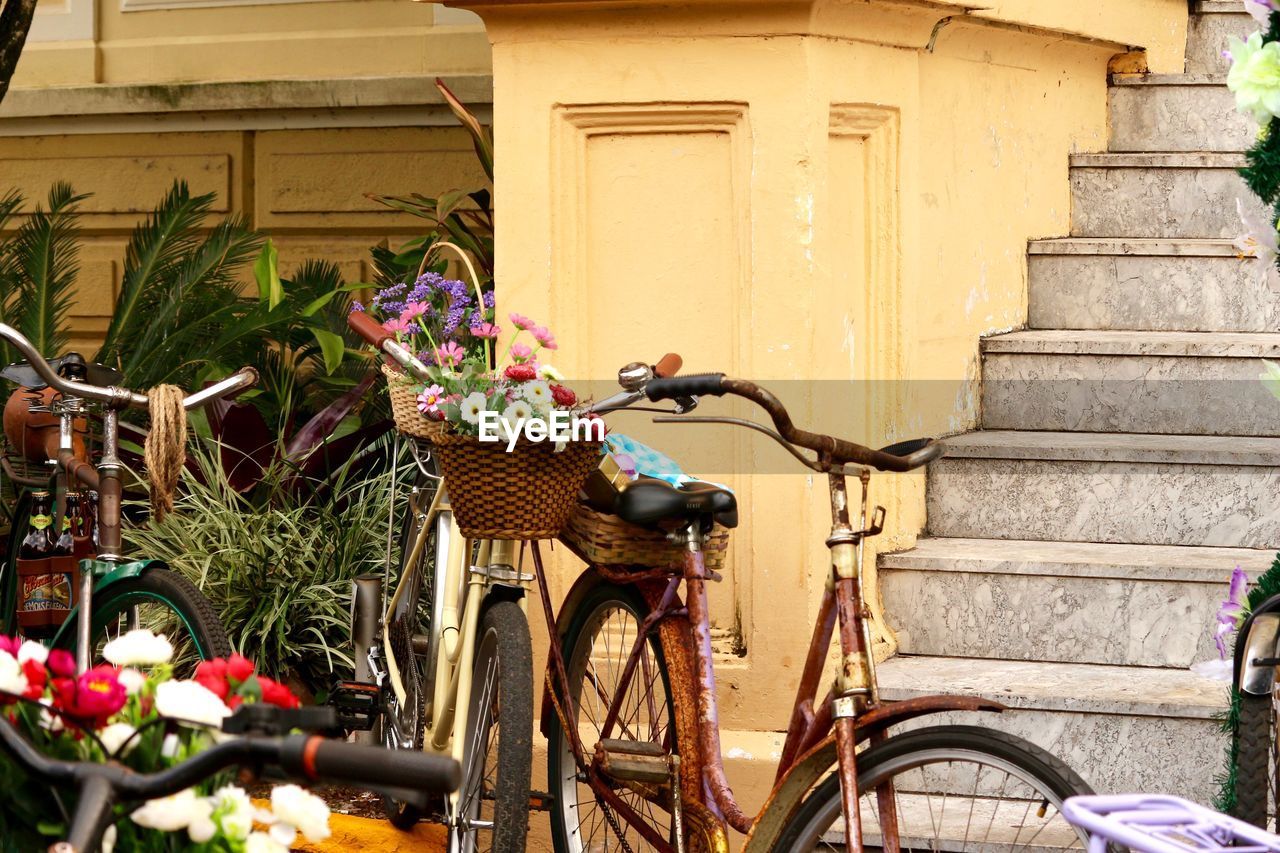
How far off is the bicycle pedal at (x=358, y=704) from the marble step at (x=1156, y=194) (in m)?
2.96

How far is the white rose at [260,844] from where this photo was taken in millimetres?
1710

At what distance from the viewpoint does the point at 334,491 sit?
16.5ft

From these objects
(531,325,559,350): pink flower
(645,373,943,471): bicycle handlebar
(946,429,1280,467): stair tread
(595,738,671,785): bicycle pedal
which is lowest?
→ (595,738,671,785): bicycle pedal

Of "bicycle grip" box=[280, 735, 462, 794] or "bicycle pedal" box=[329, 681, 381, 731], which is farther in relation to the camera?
"bicycle pedal" box=[329, 681, 381, 731]

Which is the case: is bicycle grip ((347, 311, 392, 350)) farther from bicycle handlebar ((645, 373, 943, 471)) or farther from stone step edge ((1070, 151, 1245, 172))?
stone step edge ((1070, 151, 1245, 172))

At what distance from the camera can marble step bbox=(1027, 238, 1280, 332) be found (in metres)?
5.00

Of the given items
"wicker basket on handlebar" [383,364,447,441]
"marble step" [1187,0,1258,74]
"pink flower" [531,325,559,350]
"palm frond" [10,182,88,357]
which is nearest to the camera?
"wicker basket on handlebar" [383,364,447,441]

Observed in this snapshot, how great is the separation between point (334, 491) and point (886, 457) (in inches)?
102

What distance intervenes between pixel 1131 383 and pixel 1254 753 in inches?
94.6

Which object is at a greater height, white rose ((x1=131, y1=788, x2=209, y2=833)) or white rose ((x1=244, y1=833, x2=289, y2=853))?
white rose ((x1=131, y1=788, x2=209, y2=833))

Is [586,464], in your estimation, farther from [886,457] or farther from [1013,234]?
[1013,234]

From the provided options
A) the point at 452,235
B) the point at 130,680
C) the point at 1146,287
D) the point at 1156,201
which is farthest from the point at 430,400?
the point at 1156,201

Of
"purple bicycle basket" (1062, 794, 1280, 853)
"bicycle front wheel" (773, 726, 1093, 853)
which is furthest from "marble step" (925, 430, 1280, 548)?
"purple bicycle basket" (1062, 794, 1280, 853)

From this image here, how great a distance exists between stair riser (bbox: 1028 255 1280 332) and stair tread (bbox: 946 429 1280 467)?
20.9 inches
